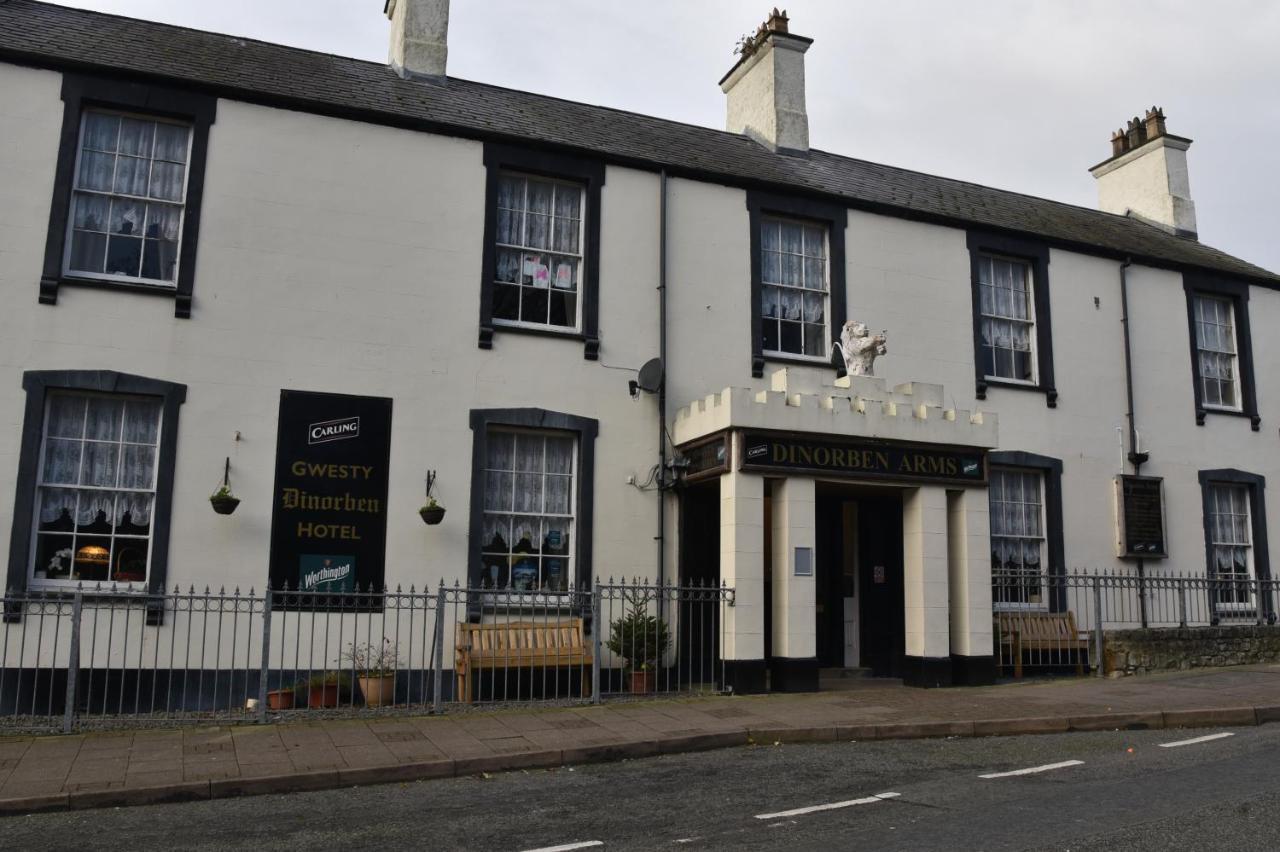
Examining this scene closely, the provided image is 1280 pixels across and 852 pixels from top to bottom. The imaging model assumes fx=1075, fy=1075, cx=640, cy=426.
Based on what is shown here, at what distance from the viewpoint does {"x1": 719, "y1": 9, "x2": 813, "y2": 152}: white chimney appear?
728 inches

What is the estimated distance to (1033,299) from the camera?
18.1 meters

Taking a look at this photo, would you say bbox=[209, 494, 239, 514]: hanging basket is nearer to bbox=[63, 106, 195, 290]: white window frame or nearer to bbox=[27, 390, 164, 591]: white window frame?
bbox=[27, 390, 164, 591]: white window frame

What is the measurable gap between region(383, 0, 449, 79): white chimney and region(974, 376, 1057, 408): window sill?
971 cm

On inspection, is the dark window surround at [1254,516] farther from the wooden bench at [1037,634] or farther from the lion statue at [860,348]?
the lion statue at [860,348]

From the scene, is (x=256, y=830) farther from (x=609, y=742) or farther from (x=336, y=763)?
(x=609, y=742)

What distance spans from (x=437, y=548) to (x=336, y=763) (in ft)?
15.5

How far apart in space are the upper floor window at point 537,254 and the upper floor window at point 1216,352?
11.9 metres

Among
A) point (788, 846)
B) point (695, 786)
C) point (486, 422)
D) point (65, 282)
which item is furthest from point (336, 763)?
point (65, 282)

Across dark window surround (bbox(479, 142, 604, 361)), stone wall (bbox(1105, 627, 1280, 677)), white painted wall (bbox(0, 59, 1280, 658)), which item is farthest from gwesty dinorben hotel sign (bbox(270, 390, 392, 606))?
stone wall (bbox(1105, 627, 1280, 677))

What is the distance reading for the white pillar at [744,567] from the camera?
13.1 meters

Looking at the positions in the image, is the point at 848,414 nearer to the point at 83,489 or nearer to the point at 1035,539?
the point at 1035,539

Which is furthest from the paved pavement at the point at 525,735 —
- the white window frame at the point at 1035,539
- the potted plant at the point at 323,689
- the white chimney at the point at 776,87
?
the white chimney at the point at 776,87

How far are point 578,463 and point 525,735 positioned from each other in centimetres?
485

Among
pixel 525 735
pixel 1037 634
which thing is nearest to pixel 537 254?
pixel 525 735
